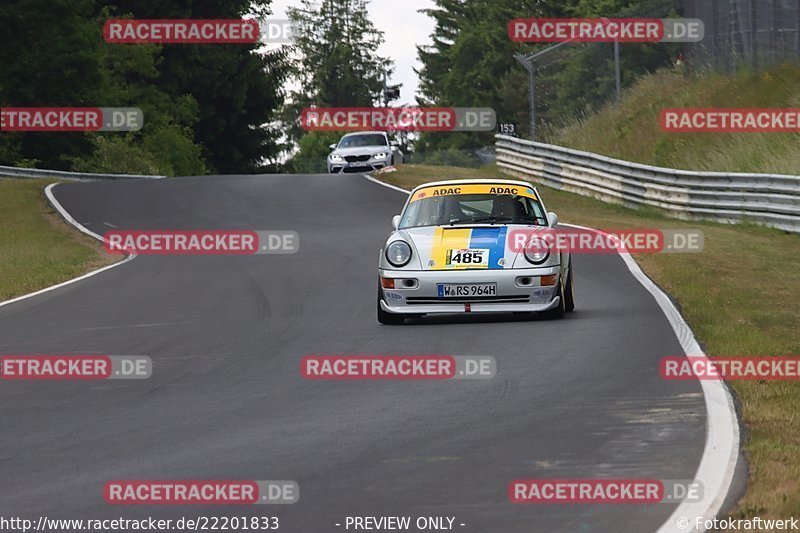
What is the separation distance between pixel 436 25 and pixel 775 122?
105 m

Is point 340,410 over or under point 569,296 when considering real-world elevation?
under

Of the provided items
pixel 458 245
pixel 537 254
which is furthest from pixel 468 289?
pixel 537 254

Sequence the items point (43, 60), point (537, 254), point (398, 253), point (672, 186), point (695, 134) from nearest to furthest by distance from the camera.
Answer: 1. point (537, 254)
2. point (398, 253)
3. point (672, 186)
4. point (695, 134)
5. point (43, 60)

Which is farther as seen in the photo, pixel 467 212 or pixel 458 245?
pixel 467 212

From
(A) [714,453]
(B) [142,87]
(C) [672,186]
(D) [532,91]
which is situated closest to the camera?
(A) [714,453]

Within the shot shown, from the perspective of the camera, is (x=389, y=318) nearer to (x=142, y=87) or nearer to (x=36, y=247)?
(x=36, y=247)

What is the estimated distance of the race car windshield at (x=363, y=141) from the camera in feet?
139

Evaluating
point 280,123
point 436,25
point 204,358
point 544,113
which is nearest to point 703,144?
point 544,113

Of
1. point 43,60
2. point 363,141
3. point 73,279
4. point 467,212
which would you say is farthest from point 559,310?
point 43,60

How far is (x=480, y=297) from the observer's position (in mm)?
13148

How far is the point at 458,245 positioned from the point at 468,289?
51 cm

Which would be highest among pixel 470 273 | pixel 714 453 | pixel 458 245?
pixel 458 245

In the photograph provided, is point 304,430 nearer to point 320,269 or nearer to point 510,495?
point 510,495

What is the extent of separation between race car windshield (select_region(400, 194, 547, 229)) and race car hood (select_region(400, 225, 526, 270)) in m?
0.29
